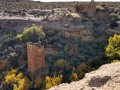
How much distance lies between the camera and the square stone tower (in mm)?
32156

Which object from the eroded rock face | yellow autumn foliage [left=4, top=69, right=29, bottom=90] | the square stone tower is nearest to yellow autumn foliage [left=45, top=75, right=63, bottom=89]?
the square stone tower

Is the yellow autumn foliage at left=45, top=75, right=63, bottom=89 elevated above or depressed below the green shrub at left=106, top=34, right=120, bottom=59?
below

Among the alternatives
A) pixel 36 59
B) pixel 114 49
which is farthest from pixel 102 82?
pixel 114 49

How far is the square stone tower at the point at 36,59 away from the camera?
32.2 meters

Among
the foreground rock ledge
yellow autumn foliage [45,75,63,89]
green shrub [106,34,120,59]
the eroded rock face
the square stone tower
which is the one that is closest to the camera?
the foreground rock ledge

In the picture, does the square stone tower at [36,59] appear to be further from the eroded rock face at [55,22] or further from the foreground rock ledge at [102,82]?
the foreground rock ledge at [102,82]

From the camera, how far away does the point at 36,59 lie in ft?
105

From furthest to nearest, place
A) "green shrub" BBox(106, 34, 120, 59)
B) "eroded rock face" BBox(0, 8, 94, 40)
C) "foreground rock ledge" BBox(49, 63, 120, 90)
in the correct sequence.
Answer: "eroded rock face" BBox(0, 8, 94, 40)
"green shrub" BBox(106, 34, 120, 59)
"foreground rock ledge" BBox(49, 63, 120, 90)

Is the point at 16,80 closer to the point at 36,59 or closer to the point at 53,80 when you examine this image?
the point at 36,59

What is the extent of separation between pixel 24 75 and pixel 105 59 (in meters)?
9.53

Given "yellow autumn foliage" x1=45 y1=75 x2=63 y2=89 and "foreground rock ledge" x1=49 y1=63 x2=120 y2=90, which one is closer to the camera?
"foreground rock ledge" x1=49 y1=63 x2=120 y2=90

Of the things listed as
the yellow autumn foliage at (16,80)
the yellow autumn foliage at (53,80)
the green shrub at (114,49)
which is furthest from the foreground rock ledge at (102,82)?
the green shrub at (114,49)

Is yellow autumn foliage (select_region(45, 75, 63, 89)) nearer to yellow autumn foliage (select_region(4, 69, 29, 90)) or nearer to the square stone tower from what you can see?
the square stone tower

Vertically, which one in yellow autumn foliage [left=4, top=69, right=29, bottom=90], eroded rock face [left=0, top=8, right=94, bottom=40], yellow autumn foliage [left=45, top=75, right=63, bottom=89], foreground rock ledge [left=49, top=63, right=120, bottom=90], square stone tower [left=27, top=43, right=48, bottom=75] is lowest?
yellow autumn foliage [left=4, top=69, right=29, bottom=90]
